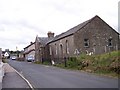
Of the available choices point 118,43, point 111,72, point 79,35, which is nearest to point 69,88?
point 111,72

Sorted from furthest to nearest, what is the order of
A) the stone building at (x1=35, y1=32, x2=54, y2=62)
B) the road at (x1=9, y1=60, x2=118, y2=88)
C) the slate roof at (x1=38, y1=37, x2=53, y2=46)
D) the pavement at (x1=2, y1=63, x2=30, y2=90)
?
the slate roof at (x1=38, y1=37, x2=53, y2=46)
the stone building at (x1=35, y1=32, x2=54, y2=62)
the pavement at (x1=2, y1=63, x2=30, y2=90)
the road at (x1=9, y1=60, x2=118, y2=88)

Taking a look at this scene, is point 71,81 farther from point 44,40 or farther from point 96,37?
point 44,40

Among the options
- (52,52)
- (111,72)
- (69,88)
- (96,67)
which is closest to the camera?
(69,88)

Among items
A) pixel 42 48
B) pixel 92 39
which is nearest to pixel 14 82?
pixel 92 39

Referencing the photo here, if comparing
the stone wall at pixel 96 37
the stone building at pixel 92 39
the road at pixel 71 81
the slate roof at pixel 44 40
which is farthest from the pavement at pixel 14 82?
the slate roof at pixel 44 40

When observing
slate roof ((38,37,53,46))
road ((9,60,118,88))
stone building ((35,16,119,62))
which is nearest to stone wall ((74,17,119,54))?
stone building ((35,16,119,62))

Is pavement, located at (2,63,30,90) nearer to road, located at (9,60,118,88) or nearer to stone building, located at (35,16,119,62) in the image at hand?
road, located at (9,60,118,88)

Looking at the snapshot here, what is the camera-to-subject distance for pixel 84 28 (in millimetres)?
52844

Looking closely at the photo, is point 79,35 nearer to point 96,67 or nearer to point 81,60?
point 81,60

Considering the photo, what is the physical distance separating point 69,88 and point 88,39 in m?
38.7

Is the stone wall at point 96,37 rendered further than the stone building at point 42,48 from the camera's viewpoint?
No

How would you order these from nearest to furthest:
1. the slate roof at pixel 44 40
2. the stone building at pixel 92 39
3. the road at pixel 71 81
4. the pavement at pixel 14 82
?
the road at pixel 71 81, the pavement at pixel 14 82, the stone building at pixel 92 39, the slate roof at pixel 44 40

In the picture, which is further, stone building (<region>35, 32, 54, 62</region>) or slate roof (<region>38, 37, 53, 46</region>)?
slate roof (<region>38, 37, 53, 46</region>)

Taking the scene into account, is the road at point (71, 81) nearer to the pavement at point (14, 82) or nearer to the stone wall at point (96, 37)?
the pavement at point (14, 82)
